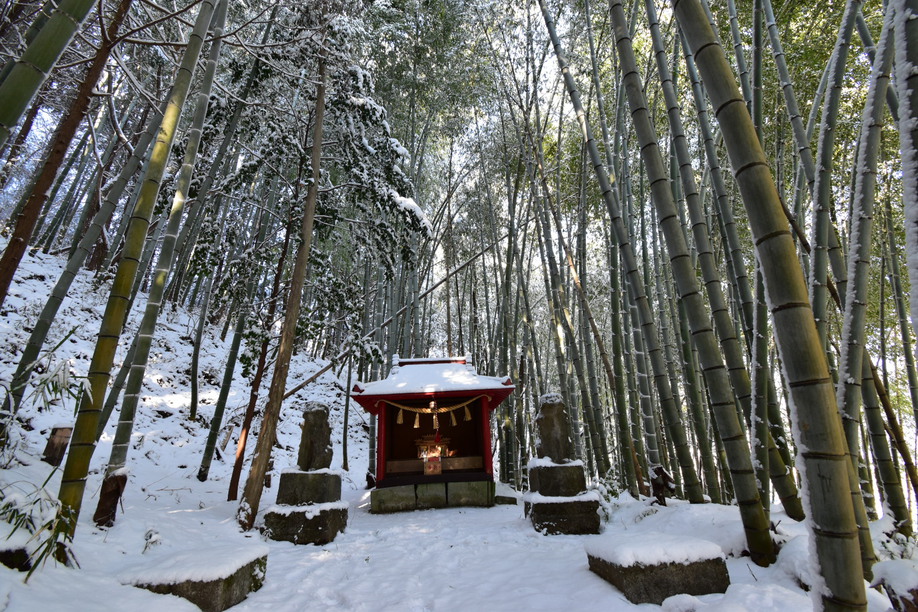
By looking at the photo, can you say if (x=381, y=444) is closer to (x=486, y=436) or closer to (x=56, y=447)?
(x=486, y=436)

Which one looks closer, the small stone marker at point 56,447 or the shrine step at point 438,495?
the small stone marker at point 56,447

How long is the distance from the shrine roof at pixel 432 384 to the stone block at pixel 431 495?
1212 millimetres

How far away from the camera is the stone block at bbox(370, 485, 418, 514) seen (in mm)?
5555

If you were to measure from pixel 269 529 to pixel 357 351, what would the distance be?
2.08 metres

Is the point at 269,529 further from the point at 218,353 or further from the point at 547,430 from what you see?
the point at 218,353

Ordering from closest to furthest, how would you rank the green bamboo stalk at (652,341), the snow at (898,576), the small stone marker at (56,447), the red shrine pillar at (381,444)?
the snow at (898,576)
the green bamboo stalk at (652,341)
the small stone marker at (56,447)
the red shrine pillar at (381,444)

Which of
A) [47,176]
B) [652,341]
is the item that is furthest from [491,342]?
[47,176]

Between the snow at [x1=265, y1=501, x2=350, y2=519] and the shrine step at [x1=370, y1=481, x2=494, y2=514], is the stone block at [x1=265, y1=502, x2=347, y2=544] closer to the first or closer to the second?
the snow at [x1=265, y1=501, x2=350, y2=519]

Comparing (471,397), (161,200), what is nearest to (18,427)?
(161,200)

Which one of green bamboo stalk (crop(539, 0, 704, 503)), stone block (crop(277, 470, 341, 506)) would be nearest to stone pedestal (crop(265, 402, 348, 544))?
stone block (crop(277, 470, 341, 506))

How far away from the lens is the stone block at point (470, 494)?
5793mm

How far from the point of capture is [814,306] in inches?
68.7

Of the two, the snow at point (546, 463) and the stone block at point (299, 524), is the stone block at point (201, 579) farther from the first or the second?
the snow at point (546, 463)

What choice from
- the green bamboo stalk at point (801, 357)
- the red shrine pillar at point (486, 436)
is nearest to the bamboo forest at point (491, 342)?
the green bamboo stalk at point (801, 357)
